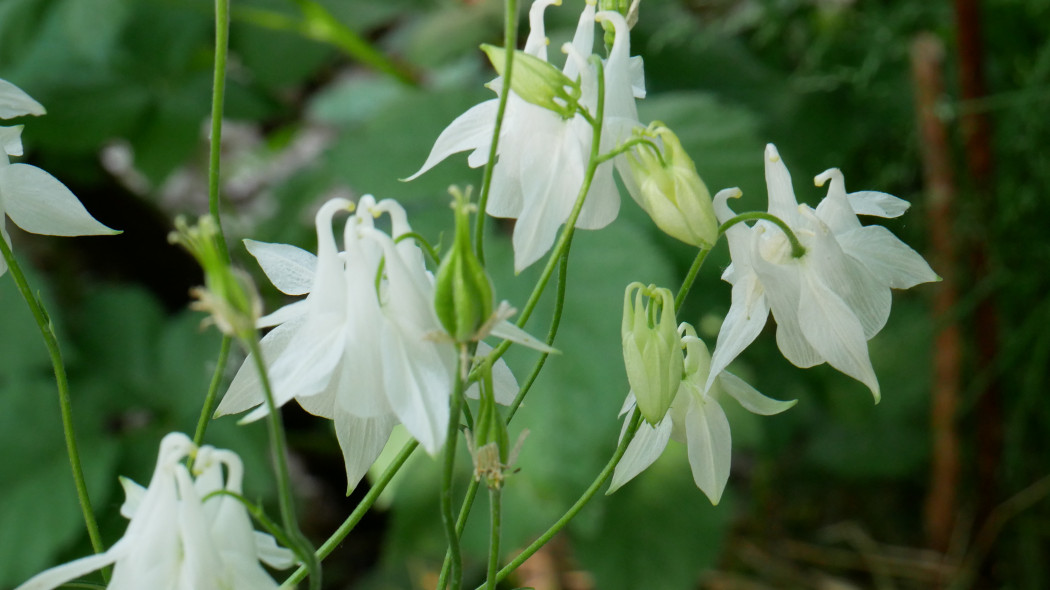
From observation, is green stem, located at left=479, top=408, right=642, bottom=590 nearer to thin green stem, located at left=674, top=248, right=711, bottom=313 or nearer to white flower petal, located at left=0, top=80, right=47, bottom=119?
thin green stem, located at left=674, top=248, right=711, bottom=313

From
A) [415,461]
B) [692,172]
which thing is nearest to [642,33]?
[415,461]

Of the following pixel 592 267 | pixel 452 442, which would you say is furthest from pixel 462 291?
pixel 592 267

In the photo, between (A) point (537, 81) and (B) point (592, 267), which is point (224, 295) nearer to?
(A) point (537, 81)

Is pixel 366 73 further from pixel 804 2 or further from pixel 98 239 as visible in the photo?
pixel 804 2

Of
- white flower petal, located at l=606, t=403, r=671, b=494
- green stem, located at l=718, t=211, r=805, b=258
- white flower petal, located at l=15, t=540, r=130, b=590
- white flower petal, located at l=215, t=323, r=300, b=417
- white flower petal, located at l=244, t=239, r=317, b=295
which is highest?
green stem, located at l=718, t=211, r=805, b=258

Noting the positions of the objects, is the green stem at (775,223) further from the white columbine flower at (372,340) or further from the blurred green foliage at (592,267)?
the blurred green foliage at (592,267)

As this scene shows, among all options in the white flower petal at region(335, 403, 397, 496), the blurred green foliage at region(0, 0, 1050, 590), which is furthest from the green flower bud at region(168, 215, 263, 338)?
the blurred green foliage at region(0, 0, 1050, 590)
